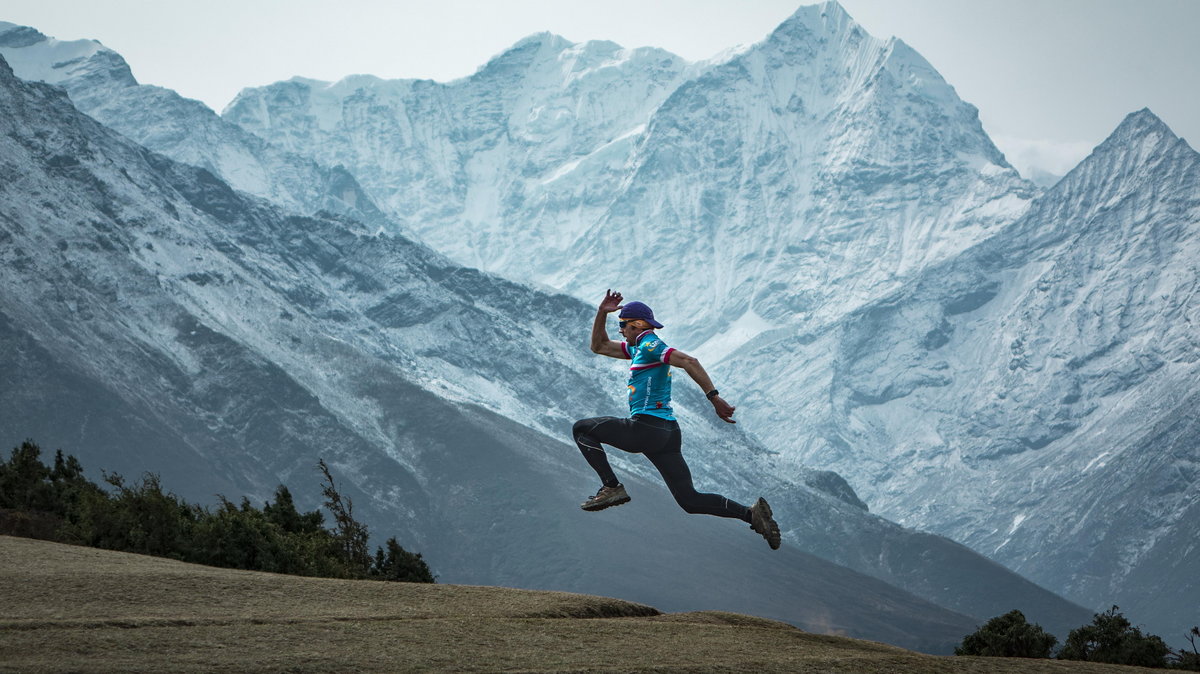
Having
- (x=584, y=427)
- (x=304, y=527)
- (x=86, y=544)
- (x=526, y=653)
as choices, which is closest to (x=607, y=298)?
(x=584, y=427)

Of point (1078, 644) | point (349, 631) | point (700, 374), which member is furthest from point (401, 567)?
point (700, 374)

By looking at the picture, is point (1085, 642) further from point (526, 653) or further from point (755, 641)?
point (526, 653)

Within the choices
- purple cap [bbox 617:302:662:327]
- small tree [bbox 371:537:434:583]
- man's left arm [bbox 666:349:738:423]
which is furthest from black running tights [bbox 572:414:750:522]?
small tree [bbox 371:537:434:583]

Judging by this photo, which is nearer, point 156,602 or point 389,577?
point 156,602

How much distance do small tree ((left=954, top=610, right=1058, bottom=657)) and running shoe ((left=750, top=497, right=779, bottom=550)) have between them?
18.6 m

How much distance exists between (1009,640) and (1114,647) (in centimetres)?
381

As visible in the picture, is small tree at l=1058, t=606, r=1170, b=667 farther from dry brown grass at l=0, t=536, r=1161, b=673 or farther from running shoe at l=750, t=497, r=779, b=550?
running shoe at l=750, t=497, r=779, b=550

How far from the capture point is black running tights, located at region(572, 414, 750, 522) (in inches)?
1008

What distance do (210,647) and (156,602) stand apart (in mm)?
3703

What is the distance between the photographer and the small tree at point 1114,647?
143 feet

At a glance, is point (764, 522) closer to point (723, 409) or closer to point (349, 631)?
point (723, 409)

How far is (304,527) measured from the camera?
60688 millimetres

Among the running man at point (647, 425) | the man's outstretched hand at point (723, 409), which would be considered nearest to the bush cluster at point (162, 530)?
the running man at point (647, 425)

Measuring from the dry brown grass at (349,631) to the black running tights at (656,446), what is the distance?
8.28 feet
